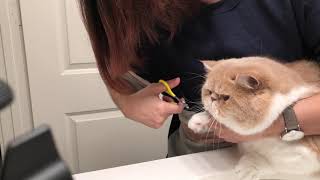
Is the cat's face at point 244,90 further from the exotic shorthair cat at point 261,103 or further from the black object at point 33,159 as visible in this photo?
the black object at point 33,159

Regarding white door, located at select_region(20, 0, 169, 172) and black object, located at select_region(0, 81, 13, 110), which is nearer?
black object, located at select_region(0, 81, 13, 110)

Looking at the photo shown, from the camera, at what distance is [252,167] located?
66 cm

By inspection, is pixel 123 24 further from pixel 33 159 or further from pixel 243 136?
Answer: pixel 33 159

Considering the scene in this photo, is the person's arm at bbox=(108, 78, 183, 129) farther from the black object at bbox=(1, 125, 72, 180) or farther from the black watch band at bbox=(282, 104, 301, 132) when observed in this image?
the black object at bbox=(1, 125, 72, 180)

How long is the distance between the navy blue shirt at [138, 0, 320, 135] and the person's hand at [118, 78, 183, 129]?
70 millimetres

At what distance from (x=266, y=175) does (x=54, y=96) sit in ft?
2.91

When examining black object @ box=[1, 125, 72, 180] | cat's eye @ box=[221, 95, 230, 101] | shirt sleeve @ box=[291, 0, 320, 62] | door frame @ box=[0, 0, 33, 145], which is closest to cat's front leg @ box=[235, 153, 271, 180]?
cat's eye @ box=[221, 95, 230, 101]

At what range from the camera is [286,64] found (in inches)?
28.5

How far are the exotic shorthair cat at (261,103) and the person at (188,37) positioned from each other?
0.03 m

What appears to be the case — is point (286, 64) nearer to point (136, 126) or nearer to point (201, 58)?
point (201, 58)

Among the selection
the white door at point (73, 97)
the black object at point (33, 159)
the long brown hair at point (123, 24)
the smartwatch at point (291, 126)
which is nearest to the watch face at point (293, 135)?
the smartwatch at point (291, 126)

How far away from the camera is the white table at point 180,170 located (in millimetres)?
654

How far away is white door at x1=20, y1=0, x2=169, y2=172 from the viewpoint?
125 cm

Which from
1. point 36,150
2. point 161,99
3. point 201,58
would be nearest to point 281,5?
point 201,58
